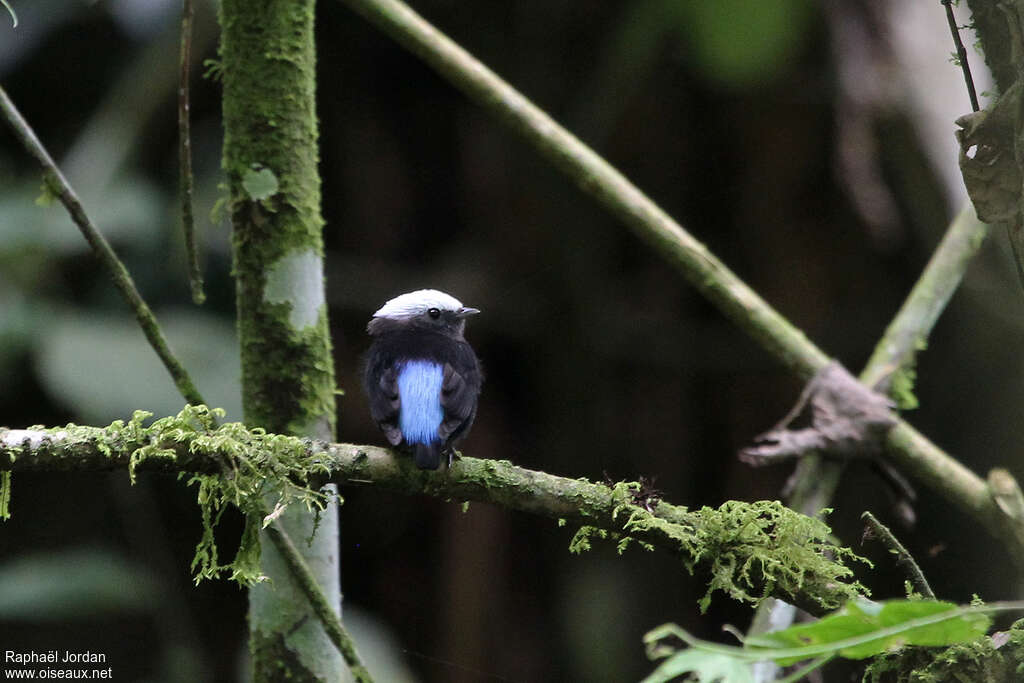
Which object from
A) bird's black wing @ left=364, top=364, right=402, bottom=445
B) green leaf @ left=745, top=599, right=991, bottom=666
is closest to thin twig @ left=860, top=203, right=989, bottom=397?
bird's black wing @ left=364, top=364, right=402, bottom=445

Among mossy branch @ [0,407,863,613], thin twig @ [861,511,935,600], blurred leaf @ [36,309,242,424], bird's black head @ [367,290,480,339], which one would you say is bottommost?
thin twig @ [861,511,935,600]

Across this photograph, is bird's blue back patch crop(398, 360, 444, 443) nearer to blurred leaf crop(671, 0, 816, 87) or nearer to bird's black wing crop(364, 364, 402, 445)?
bird's black wing crop(364, 364, 402, 445)

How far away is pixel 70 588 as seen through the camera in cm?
472

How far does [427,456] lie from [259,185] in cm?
86

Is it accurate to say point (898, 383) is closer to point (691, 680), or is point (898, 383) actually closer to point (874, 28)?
point (691, 680)

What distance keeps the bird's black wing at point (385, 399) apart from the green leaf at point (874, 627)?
4.39 ft

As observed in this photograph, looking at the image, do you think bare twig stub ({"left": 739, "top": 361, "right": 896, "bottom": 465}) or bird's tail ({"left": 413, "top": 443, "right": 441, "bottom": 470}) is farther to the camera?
bare twig stub ({"left": 739, "top": 361, "right": 896, "bottom": 465})

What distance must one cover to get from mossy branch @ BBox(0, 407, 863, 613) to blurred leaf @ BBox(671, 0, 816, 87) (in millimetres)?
3615

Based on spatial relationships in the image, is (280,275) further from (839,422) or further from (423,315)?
(839,422)

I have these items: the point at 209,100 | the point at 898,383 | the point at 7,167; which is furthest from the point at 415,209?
the point at 898,383

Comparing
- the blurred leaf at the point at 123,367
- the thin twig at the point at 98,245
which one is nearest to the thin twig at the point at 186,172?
the thin twig at the point at 98,245

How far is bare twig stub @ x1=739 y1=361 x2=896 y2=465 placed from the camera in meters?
3.22

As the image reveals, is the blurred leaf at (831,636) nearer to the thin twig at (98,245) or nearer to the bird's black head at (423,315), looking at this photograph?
the thin twig at (98,245)

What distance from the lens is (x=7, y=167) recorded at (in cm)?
565
